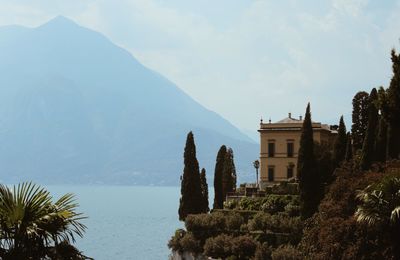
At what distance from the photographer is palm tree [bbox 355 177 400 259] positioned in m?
20.4

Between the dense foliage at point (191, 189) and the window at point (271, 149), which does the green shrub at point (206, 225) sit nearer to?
the dense foliage at point (191, 189)

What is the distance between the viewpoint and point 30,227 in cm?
1135

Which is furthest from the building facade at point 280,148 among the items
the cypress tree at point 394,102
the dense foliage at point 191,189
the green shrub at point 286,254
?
the cypress tree at point 394,102

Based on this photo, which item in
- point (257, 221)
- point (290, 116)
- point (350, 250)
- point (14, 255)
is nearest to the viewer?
point (14, 255)

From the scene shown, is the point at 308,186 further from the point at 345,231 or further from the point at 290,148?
the point at 290,148

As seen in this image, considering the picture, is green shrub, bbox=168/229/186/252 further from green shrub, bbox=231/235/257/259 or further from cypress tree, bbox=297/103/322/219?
cypress tree, bbox=297/103/322/219

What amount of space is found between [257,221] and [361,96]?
16.2 metres

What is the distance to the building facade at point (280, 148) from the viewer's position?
64812 mm

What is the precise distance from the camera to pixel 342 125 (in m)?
52.1

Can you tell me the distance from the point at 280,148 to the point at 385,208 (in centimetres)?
4480

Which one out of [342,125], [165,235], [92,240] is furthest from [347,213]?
[165,235]

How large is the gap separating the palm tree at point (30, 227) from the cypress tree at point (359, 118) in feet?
142

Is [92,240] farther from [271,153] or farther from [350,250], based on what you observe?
[350,250]

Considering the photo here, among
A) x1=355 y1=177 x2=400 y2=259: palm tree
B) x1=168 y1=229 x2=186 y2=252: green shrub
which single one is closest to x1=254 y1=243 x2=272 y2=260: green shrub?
x1=168 y1=229 x2=186 y2=252: green shrub
